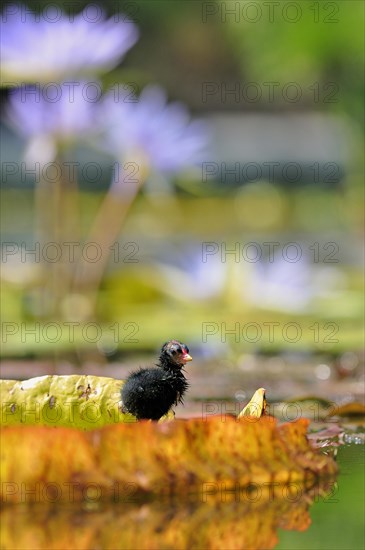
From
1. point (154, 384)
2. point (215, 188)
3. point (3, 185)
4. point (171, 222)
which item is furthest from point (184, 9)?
point (154, 384)

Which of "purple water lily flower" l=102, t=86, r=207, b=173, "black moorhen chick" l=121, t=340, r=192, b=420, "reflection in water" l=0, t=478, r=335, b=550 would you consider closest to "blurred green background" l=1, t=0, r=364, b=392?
"purple water lily flower" l=102, t=86, r=207, b=173

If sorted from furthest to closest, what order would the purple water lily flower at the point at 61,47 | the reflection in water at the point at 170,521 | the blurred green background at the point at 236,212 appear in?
the purple water lily flower at the point at 61,47 < the blurred green background at the point at 236,212 < the reflection in water at the point at 170,521

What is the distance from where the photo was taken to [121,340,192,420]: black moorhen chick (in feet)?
2.58

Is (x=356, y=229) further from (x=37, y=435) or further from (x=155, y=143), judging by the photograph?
(x=37, y=435)

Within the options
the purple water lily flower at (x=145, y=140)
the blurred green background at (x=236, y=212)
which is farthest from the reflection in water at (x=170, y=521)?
the purple water lily flower at (x=145, y=140)

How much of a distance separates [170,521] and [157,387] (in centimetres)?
17

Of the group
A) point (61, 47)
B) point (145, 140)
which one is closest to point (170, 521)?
point (61, 47)

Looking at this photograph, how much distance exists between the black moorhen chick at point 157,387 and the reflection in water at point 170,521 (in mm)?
119

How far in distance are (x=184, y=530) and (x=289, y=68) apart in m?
6.06

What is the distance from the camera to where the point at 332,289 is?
9.14 feet

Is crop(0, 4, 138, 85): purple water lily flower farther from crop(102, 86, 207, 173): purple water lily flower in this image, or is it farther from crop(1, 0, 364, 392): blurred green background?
crop(1, 0, 364, 392): blurred green background

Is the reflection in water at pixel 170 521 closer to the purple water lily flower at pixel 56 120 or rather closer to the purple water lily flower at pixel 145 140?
the purple water lily flower at pixel 56 120

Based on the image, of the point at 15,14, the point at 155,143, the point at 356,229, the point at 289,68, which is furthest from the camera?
the point at 289,68

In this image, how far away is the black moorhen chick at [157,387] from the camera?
0.79 meters
